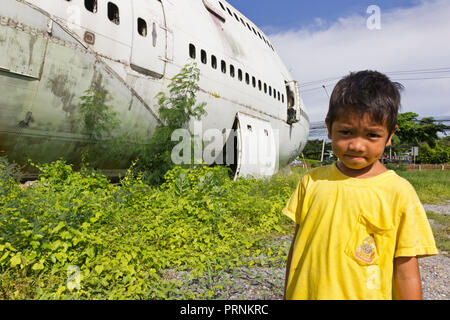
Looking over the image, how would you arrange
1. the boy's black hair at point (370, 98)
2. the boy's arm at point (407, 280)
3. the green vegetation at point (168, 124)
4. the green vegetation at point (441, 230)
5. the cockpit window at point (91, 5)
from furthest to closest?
the green vegetation at point (168, 124)
the green vegetation at point (441, 230)
the cockpit window at point (91, 5)
the boy's black hair at point (370, 98)
the boy's arm at point (407, 280)

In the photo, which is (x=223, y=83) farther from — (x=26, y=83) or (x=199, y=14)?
(x=26, y=83)

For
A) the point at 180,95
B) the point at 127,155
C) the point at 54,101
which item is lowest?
the point at 127,155

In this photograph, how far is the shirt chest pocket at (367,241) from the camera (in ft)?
4.82

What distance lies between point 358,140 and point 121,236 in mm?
3387

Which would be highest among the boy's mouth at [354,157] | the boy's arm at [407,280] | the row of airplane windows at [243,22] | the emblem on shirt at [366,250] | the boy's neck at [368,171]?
the row of airplane windows at [243,22]

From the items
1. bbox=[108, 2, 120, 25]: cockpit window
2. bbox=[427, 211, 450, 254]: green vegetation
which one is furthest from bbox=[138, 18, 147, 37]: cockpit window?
bbox=[427, 211, 450, 254]: green vegetation

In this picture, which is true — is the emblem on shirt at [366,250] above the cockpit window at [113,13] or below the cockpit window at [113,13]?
below

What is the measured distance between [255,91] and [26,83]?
753cm

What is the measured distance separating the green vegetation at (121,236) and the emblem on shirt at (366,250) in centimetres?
203

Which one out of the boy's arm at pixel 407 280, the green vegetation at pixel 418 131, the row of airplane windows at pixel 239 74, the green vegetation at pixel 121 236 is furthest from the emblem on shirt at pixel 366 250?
the green vegetation at pixel 418 131

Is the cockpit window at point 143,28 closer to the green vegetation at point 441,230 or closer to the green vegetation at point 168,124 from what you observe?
the green vegetation at point 168,124

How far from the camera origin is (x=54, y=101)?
16.8 ft

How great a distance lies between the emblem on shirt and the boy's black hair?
1.83ft

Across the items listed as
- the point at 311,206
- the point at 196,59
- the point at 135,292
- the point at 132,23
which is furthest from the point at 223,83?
the point at 311,206
